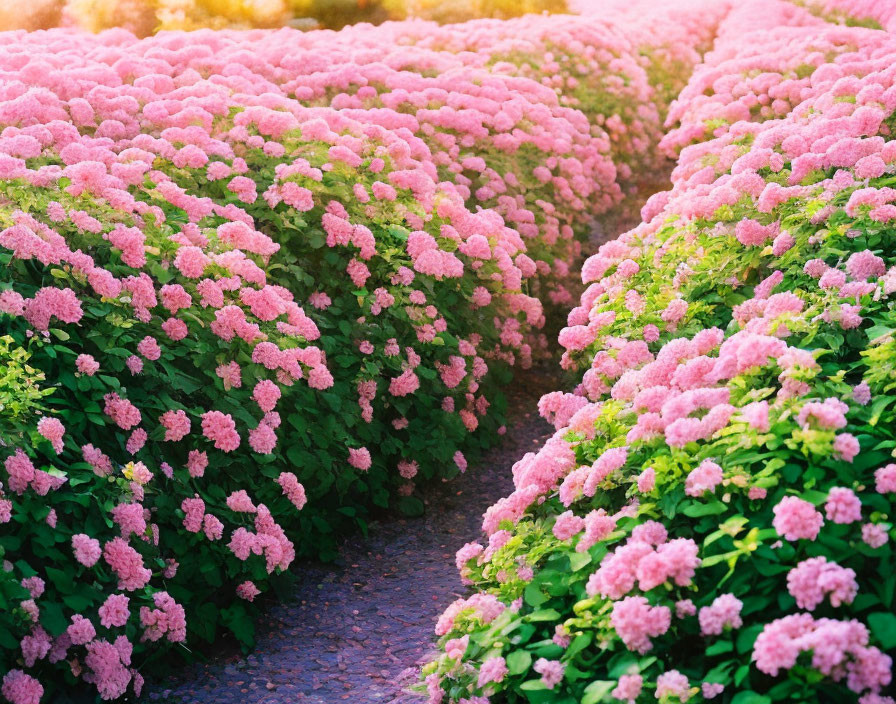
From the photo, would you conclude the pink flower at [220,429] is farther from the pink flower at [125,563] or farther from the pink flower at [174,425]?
the pink flower at [125,563]

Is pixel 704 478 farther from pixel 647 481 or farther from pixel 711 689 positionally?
pixel 711 689

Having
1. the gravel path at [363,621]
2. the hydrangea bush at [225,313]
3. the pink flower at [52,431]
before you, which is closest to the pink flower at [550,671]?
the gravel path at [363,621]

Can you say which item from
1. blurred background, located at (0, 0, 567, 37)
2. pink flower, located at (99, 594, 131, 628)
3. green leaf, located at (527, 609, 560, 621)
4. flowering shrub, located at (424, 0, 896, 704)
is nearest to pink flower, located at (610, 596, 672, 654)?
flowering shrub, located at (424, 0, 896, 704)

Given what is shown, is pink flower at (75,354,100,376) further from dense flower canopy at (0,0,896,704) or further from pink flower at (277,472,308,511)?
pink flower at (277,472,308,511)

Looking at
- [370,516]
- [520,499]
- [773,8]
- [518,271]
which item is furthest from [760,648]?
[773,8]

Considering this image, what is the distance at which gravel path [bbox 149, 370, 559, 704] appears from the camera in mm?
4008

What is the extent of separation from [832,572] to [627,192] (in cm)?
883

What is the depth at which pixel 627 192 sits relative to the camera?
1094 cm

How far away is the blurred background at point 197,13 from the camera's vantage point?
15.8m

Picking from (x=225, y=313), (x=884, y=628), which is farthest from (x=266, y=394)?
(x=884, y=628)

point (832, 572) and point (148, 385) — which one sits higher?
point (148, 385)

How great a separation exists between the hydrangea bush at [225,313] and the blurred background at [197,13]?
8.04 meters

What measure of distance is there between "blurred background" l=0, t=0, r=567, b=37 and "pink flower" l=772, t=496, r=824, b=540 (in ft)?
49.6

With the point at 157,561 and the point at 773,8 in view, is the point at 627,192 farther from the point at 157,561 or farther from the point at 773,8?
the point at 157,561
